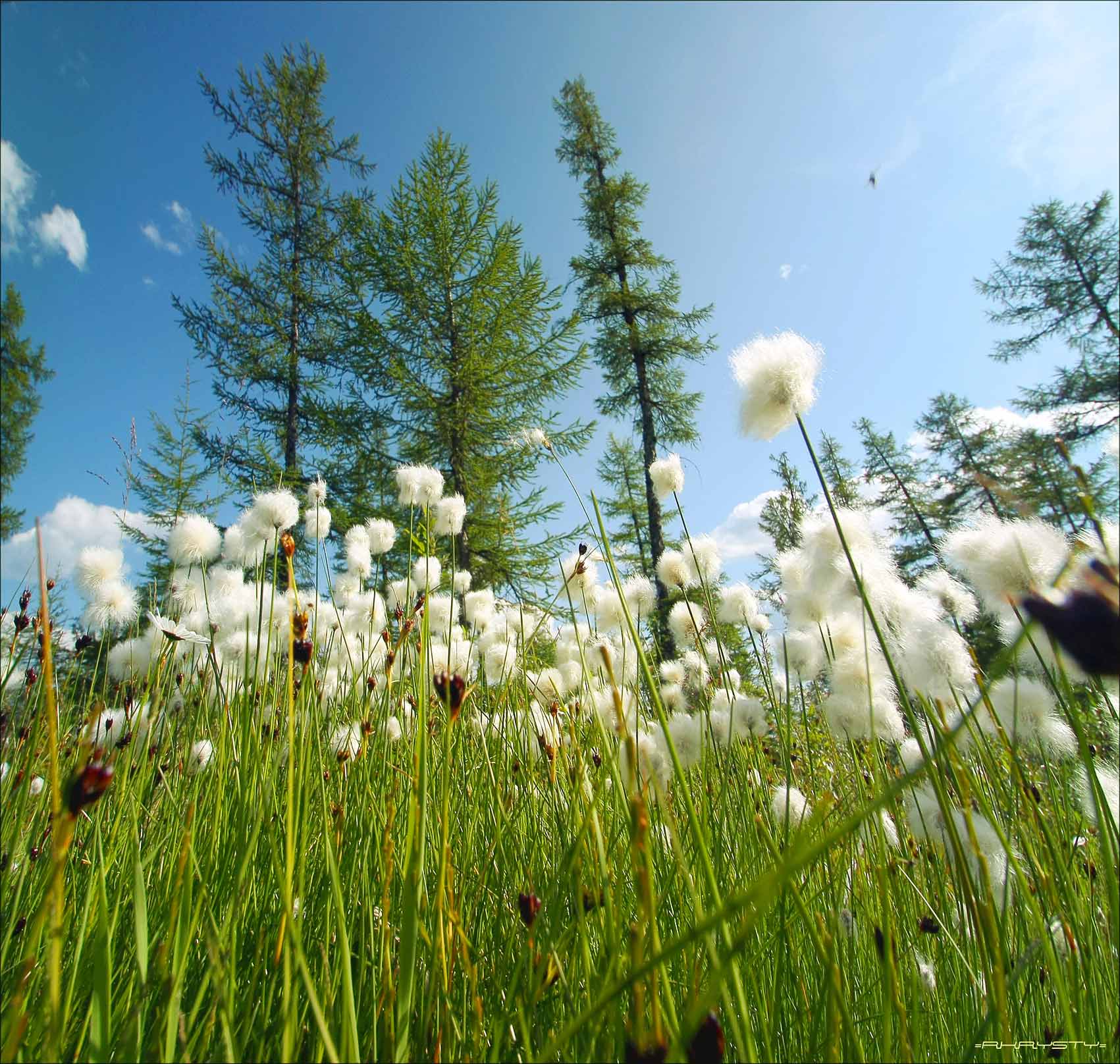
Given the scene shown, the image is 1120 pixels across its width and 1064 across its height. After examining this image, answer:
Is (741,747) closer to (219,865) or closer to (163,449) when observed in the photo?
(219,865)

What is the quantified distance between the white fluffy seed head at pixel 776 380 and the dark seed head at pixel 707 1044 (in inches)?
52.6

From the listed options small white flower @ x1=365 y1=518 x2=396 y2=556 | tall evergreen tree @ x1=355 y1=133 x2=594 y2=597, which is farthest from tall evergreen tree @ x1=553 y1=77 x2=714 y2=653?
small white flower @ x1=365 y1=518 x2=396 y2=556

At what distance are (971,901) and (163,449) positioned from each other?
1507cm

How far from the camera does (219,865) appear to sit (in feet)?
4.02

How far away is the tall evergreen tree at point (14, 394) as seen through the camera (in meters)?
20.1

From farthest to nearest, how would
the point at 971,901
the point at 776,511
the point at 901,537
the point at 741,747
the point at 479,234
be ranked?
the point at 901,537
the point at 776,511
the point at 479,234
the point at 741,747
the point at 971,901

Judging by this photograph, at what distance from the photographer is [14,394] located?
20875 millimetres

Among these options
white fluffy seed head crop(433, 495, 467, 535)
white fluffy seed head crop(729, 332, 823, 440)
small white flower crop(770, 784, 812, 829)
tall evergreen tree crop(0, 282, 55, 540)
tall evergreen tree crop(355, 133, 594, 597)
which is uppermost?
tall evergreen tree crop(0, 282, 55, 540)

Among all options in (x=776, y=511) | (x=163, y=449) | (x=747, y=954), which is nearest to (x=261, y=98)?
(x=163, y=449)

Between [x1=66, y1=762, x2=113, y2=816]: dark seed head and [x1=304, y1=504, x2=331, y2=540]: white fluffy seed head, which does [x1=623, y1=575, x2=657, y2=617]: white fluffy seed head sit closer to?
[x1=304, y1=504, x2=331, y2=540]: white fluffy seed head

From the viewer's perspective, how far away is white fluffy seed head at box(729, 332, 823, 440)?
1.51 meters

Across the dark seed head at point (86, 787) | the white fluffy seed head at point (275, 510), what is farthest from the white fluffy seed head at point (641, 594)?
the dark seed head at point (86, 787)

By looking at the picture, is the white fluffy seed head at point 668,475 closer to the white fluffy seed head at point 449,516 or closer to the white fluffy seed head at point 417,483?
the white fluffy seed head at point 417,483

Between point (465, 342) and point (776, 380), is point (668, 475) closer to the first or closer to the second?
point (776, 380)
